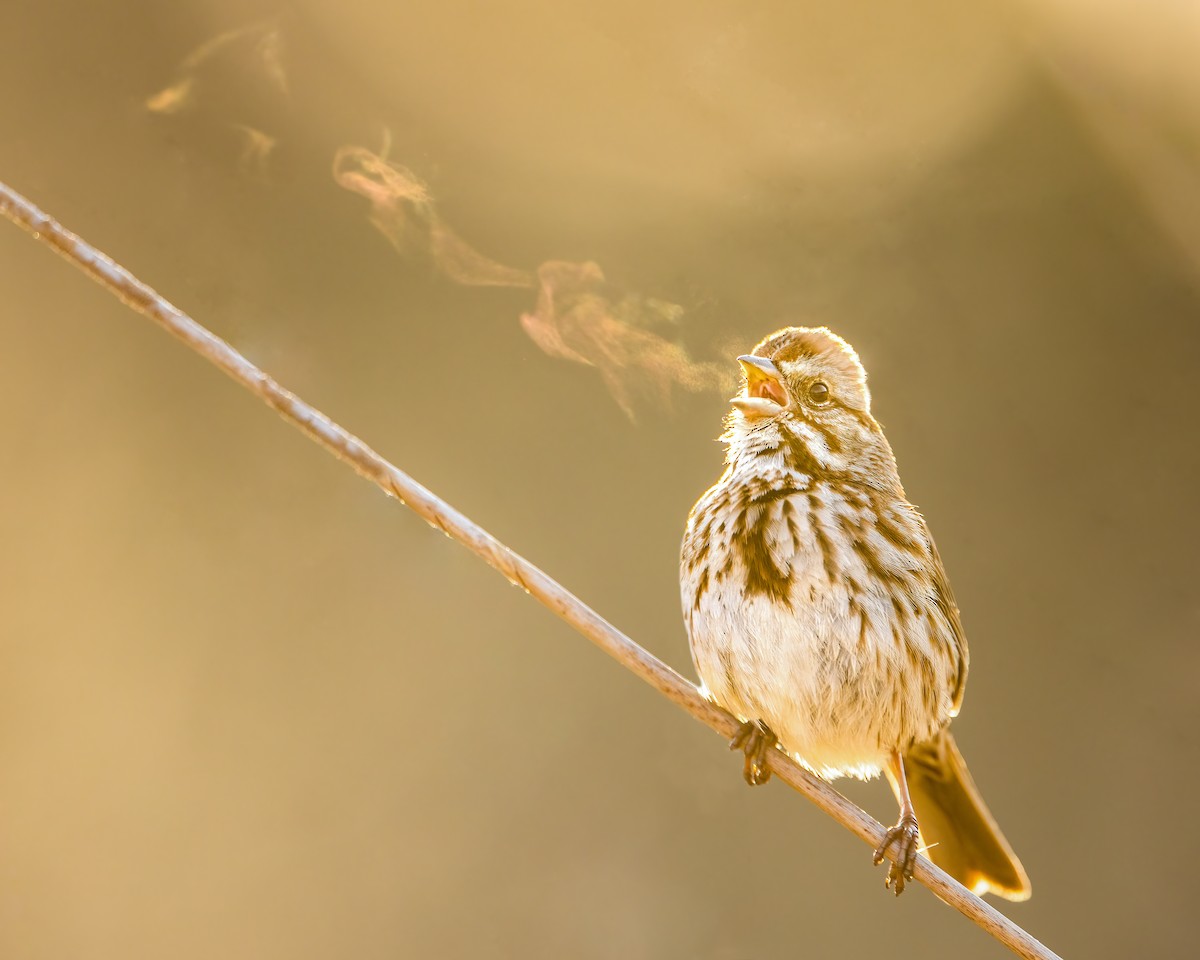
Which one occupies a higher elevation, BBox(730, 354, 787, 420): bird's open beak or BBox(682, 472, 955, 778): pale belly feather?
BBox(730, 354, 787, 420): bird's open beak

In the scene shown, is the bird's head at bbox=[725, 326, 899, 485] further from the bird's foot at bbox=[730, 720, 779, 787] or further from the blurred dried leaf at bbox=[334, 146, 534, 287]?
the blurred dried leaf at bbox=[334, 146, 534, 287]

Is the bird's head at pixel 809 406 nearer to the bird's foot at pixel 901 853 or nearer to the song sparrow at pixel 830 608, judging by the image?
the song sparrow at pixel 830 608

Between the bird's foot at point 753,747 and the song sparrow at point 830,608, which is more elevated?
the song sparrow at point 830,608

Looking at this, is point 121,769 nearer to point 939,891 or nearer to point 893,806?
point 893,806

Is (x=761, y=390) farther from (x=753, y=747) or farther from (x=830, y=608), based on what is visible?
(x=753, y=747)

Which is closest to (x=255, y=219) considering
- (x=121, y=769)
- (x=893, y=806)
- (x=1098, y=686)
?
(x=121, y=769)

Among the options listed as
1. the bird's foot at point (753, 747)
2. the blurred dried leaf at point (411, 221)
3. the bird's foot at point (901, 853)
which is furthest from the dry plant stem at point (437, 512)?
the blurred dried leaf at point (411, 221)

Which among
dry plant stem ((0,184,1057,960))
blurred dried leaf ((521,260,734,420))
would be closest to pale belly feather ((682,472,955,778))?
dry plant stem ((0,184,1057,960))

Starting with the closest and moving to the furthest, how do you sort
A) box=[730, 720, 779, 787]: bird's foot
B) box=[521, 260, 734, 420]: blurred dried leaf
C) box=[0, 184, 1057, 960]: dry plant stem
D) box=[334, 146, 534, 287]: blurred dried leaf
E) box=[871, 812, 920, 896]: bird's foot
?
box=[0, 184, 1057, 960]: dry plant stem
box=[871, 812, 920, 896]: bird's foot
box=[730, 720, 779, 787]: bird's foot
box=[521, 260, 734, 420]: blurred dried leaf
box=[334, 146, 534, 287]: blurred dried leaf
